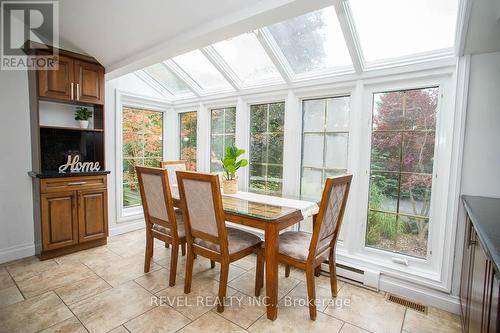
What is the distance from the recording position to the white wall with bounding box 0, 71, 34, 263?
2.67 metres

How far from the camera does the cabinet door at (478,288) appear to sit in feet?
3.83

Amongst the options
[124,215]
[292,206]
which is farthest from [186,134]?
[292,206]

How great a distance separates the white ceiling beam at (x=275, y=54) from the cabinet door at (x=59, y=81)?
219cm

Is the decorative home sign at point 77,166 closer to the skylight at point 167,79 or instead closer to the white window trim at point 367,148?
the skylight at point 167,79

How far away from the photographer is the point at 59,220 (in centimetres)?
282

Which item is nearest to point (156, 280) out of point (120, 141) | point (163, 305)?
point (163, 305)

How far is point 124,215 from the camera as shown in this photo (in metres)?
3.78

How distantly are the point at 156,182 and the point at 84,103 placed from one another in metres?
1.72

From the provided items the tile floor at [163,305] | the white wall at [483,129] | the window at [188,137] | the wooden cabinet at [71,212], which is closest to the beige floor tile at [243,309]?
the tile floor at [163,305]

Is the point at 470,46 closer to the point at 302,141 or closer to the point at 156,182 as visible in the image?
the point at 302,141

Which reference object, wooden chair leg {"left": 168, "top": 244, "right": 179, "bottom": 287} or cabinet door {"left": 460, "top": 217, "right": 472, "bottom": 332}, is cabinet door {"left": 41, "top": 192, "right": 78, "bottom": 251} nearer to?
wooden chair leg {"left": 168, "top": 244, "right": 179, "bottom": 287}

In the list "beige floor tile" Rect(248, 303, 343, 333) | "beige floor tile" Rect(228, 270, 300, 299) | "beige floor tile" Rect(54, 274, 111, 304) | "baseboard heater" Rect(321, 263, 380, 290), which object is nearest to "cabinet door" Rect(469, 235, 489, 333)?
"beige floor tile" Rect(248, 303, 343, 333)

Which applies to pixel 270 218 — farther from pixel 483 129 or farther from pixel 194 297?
pixel 483 129
